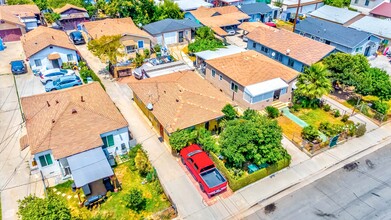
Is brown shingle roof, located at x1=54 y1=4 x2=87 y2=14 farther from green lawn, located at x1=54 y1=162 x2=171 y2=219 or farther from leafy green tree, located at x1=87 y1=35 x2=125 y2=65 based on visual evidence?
green lawn, located at x1=54 y1=162 x2=171 y2=219

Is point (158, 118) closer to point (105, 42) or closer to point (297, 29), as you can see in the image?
point (105, 42)

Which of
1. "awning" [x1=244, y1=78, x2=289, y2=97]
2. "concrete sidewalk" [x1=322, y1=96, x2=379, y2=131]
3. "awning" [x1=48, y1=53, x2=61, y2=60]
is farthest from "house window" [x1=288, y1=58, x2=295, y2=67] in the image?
"awning" [x1=48, y1=53, x2=61, y2=60]

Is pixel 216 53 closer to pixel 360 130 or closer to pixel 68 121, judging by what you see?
pixel 360 130

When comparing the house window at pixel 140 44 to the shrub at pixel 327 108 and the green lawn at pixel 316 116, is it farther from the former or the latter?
the shrub at pixel 327 108

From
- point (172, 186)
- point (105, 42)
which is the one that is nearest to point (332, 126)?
point (172, 186)

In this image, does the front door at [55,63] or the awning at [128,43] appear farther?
the awning at [128,43]

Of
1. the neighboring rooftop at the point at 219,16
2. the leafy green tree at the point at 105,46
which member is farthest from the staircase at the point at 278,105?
the neighboring rooftop at the point at 219,16
